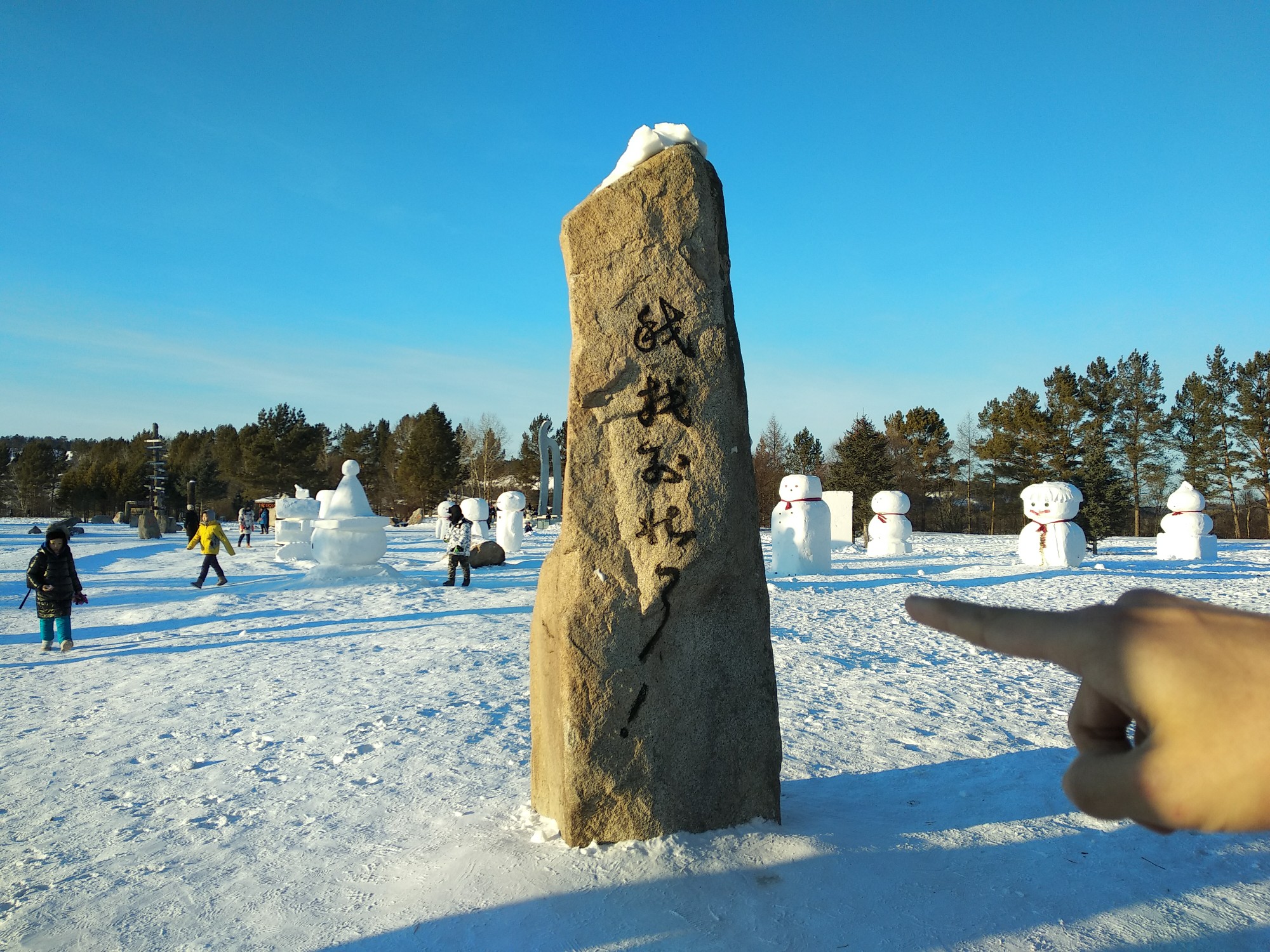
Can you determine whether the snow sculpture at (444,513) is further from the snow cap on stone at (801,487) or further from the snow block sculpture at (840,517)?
the snow block sculpture at (840,517)

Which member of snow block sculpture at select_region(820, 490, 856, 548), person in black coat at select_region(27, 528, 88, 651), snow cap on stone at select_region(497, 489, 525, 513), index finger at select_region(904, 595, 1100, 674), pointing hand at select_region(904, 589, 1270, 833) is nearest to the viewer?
pointing hand at select_region(904, 589, 1270, 833)

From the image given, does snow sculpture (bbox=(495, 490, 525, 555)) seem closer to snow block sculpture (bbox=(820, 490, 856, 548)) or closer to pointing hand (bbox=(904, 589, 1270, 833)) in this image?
snow block sculpture (bbox=(820, 490, 856, 548))

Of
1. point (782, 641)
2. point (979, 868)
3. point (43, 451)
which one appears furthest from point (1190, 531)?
point (43, 451)

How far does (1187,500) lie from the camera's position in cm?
1731

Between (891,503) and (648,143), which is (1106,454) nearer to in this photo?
(891,503)

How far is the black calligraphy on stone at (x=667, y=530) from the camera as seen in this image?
340cm

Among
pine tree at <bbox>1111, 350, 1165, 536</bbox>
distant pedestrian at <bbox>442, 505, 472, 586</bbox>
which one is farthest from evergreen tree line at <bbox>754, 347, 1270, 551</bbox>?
distant pedestrian at <bbox>442, 505, 472, 586</bbox>

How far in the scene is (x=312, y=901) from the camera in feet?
9.79

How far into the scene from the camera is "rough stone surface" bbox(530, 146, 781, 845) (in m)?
3.31

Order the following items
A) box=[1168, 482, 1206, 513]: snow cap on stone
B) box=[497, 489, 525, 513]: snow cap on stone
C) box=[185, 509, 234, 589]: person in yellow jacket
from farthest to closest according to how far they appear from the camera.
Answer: box=[497, 489, 525, 513]: snow cap on stone → box=[1168, 482, 1206, 513]: snow cap on stone → box=[185, 509, 234, 589]: person in yellow jacket

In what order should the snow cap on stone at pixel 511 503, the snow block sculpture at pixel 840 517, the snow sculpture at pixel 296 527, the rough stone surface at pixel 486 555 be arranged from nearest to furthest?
1. the rough stone surface at pixel 486 555
2. the snow sculpture at pixel 296 527
3. the snow cap on stone at pixel 511 503
4. the snow block sculpture at pixel 840 517

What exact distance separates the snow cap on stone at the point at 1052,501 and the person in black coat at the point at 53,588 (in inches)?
598

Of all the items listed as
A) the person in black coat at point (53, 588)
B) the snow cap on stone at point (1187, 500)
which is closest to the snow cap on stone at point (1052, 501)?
the snow cap on stone at point (1187, 500)

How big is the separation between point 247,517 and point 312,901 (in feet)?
72.9
